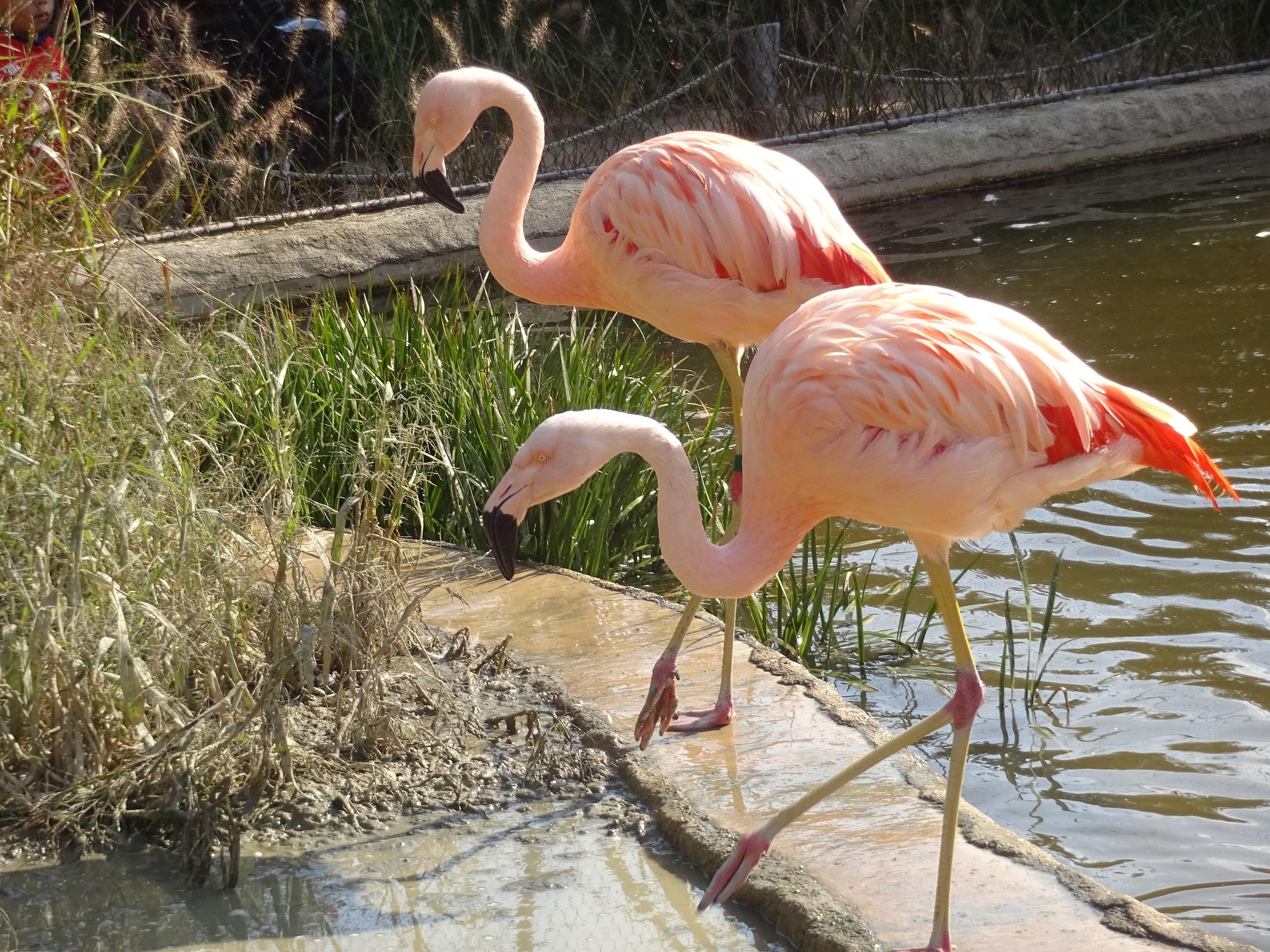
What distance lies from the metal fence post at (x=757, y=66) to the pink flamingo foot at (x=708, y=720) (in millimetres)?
6790

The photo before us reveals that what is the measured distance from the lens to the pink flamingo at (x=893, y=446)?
279 centimetres

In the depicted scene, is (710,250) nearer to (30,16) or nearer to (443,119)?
(443,119)

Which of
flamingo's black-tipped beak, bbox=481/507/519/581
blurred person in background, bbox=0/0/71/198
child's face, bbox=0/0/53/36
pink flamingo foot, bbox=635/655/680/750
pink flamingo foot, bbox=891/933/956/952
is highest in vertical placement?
child's face, bbox=0/0/53/36

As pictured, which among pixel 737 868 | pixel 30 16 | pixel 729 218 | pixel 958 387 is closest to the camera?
pixel 737 868

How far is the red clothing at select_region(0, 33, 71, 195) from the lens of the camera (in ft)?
12.9

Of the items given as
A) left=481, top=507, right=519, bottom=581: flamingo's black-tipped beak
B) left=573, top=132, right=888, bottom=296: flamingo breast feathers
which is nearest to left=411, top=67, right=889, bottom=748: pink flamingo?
left=573, top=132, right=888, bottom=296: flamingo breast feathers

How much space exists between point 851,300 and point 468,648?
1.32 meters

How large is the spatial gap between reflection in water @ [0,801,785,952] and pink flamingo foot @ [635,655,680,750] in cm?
32

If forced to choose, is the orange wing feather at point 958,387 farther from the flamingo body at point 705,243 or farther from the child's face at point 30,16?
the child's face at point 30,16

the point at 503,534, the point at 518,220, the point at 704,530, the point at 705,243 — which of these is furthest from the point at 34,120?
the point at 704,530

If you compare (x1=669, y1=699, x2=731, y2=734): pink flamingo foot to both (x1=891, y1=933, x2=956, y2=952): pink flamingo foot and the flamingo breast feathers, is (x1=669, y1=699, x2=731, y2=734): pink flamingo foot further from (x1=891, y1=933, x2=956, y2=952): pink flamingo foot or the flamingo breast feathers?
the flamingo breast feathers

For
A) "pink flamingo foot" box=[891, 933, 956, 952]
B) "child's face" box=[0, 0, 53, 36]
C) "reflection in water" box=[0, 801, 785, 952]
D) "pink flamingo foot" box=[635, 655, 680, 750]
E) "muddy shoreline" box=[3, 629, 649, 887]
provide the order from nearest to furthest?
"pink flamingo foot" box=[891, 933, 956, 952], "reflection in water" box=[0, 801, 785, 952], "muddy shoreline" box=[3, 629, 649, 887], "pink flamingo foot" box=[635, 655, 680, 750], "child's face" box=[0, 0, 53, 36]

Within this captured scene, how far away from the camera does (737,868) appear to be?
8.78 ft

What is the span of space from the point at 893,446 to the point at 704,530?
0.43 meters
